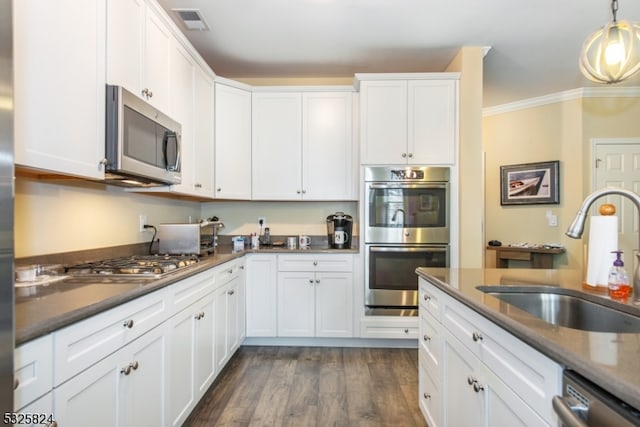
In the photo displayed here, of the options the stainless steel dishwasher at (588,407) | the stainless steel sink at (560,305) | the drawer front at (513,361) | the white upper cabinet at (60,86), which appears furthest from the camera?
the stainless steel sink at (560,305)

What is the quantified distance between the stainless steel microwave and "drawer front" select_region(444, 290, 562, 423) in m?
1.66

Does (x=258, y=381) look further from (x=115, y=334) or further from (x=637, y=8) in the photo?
(x=637, y=8)

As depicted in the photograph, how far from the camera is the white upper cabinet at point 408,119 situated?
3111 millimetres

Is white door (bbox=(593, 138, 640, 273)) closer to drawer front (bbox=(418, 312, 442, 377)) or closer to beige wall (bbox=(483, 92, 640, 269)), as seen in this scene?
beige wall (bbox=(483, 92, 640, 269))

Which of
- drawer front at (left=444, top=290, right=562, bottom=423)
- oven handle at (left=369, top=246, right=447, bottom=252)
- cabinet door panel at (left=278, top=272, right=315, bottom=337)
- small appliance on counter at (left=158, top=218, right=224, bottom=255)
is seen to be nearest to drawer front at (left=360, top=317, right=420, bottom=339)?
cabinet door panel at (left=278, top=272, right=315, bottom=337)

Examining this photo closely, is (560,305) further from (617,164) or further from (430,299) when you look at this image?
(617,164)

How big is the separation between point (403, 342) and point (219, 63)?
3.19 m

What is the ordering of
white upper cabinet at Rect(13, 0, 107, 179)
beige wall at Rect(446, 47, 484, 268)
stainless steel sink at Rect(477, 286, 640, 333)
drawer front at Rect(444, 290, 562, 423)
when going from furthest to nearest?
beige wall at Rect(446, 47, 484, 268), stainless steel sink at Rect(477, 286, 640, 333), white upper cabinet at Rect(13, 0, 107, 179), drawer front at Rect(444, 290, 562, 423)

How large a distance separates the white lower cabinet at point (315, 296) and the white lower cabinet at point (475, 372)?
119cm

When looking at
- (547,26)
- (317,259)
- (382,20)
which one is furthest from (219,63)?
(547,26)

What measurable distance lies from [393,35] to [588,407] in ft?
9.25

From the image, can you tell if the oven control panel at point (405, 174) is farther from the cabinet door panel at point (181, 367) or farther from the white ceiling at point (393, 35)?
the cabinet door panel at point (181, 367)

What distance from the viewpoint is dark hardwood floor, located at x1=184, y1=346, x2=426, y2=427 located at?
2078 millimetres

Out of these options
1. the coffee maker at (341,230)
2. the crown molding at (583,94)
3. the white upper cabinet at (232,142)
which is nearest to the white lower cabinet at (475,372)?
the coffee maker at (341,230)
